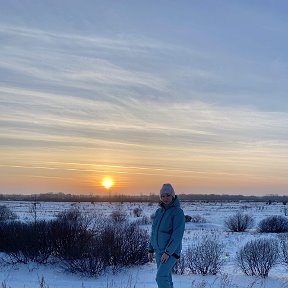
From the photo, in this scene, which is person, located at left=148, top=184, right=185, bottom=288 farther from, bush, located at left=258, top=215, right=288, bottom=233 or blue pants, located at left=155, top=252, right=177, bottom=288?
bush, located at left=258, top=215, right=288, bottom=233

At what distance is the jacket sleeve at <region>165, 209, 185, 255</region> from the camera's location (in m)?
7.26

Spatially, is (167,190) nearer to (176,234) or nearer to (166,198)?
(166,198)

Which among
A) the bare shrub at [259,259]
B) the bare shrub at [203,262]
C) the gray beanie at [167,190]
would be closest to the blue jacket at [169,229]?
the gray beanie at [167,190]

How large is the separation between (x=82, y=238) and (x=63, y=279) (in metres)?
1.87

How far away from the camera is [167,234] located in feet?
24.5

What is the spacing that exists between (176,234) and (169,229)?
0.19 m

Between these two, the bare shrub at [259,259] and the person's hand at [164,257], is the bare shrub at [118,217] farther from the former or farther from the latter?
the person's hand at [164,257]

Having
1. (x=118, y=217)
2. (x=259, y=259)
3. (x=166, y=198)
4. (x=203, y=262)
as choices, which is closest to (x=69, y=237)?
(x=203, y=262)

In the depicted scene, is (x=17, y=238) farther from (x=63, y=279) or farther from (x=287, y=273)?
(x=287, y=273)

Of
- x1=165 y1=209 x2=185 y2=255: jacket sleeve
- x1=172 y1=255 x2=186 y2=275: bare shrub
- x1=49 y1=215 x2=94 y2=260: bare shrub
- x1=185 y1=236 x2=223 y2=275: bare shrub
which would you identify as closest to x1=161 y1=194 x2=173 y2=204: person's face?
x1=165 y1=209 x2=185 y2=255: jacket sleeve

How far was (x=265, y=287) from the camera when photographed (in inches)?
413

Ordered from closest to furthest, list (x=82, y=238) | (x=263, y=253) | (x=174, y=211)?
(x=174, y=211)
(x=263, y=253)
(x=82, y=238)

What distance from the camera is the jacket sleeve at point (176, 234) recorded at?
23.8 ft

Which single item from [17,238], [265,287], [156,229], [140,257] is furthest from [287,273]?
[17,238]
